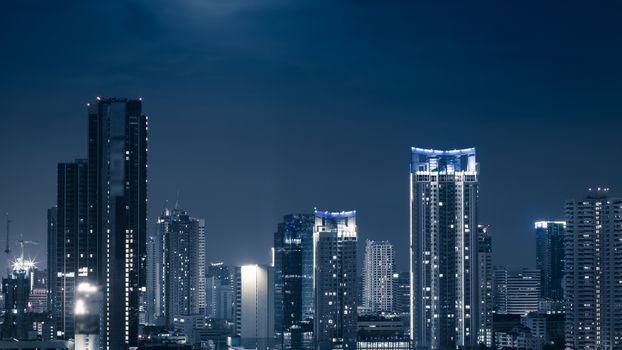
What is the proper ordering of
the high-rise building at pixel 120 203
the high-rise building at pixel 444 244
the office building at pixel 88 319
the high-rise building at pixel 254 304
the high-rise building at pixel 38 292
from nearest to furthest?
the office building at pixel 88 319 < the high-rise building at pixel 120 203 < the high-rise building at pixel 38 292 < the high-rise building at pixel 444 244 < the high-rise building at pixel 254 304

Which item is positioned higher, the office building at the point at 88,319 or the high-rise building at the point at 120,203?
the high-rise building at the point at 120,203

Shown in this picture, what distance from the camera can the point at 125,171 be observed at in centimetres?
2025

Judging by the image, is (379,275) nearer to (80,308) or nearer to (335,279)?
(335,279)

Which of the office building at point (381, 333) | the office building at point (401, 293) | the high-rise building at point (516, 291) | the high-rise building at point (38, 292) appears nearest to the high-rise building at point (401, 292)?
the office building at point (401, 293)

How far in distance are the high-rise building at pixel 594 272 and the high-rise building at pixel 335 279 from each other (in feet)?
11.3

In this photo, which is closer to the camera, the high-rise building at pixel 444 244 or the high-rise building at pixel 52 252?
the high-rise building at pixel 52 252

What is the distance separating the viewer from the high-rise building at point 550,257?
86.2 ft

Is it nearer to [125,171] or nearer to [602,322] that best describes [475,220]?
[602,322]

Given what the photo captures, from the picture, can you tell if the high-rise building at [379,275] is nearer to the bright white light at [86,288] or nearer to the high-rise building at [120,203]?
the high-rise building at [120,203]

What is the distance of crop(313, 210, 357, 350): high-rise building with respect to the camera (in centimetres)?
2403

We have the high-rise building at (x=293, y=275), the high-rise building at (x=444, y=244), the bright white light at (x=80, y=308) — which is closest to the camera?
the bright white light at (x=80, y=308)

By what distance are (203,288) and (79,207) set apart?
8.98 m

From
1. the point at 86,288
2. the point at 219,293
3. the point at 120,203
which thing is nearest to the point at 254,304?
the point at 219,293

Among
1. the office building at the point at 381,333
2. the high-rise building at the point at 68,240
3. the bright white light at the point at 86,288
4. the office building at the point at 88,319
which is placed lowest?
the office building at the point at 381,333
